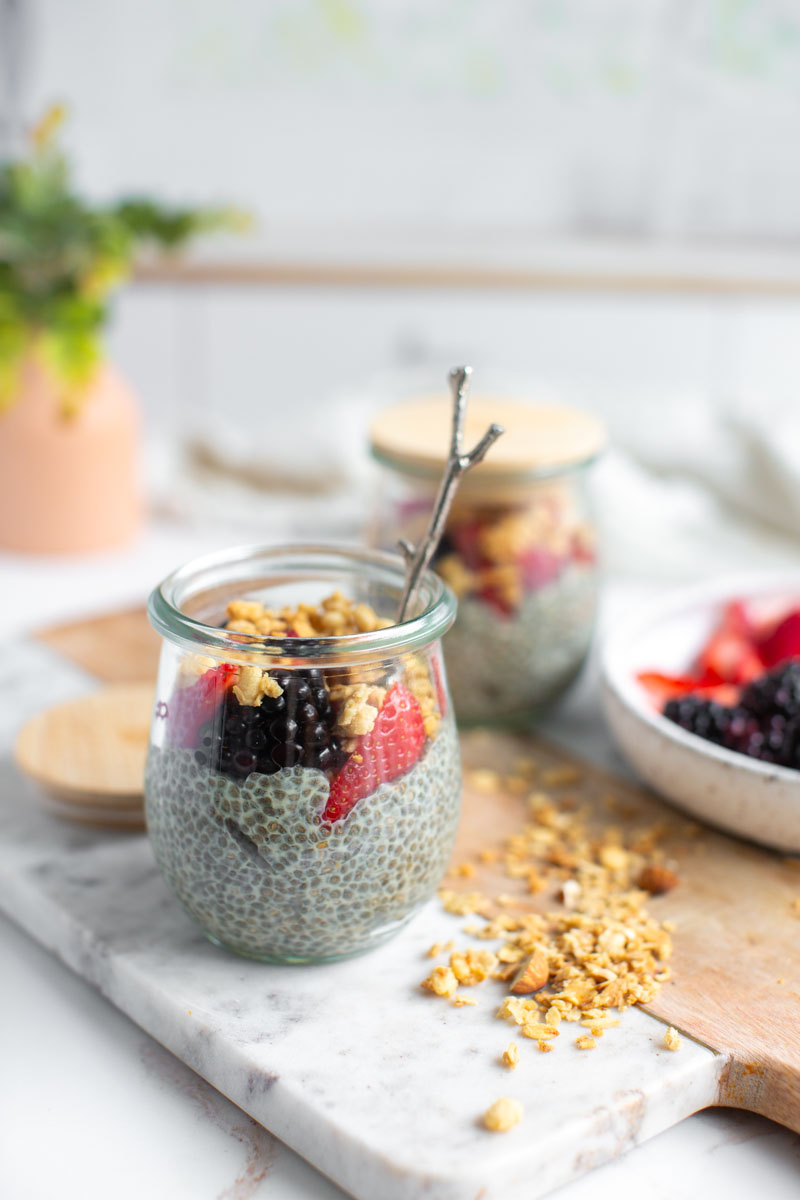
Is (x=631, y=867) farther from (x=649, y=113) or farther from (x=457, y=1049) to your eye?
(x=649, y=113)

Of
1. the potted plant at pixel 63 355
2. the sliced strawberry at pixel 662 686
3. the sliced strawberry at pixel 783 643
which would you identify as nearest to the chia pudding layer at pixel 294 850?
the sliced strawberry at pixel 662 686

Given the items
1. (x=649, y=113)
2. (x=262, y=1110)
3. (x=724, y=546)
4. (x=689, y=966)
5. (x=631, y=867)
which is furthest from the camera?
(x=649, y=113)

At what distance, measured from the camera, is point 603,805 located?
3.10 feet

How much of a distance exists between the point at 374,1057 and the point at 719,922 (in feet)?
0.88

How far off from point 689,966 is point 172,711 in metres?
0.36

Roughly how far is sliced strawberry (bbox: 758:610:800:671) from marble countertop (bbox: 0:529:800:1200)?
1.55 ft

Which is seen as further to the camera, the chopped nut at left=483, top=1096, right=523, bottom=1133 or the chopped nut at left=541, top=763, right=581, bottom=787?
the chopped nut at left=541, top=763, right=581, bottom=787

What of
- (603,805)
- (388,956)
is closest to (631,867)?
(603,805)

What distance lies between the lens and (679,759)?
2.82 ft

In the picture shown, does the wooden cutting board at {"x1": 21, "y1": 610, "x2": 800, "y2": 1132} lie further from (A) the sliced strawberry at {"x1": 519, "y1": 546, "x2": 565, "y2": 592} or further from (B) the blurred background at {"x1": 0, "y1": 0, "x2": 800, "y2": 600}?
(B) the blurred background at {"x1": 0, "y1": 0, "x2": 800, "y2": 600}

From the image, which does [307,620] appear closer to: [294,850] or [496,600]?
[294,850]

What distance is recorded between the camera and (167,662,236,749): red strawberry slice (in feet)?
2.21

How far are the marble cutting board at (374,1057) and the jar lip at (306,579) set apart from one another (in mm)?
205

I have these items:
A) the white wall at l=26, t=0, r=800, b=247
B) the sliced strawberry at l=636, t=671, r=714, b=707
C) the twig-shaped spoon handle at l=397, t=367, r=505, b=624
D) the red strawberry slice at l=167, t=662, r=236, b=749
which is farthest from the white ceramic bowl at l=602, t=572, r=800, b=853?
the white wall at l=26, t=0, r=800, b=247
